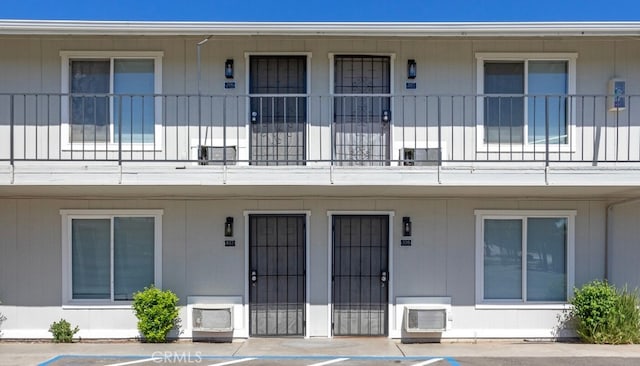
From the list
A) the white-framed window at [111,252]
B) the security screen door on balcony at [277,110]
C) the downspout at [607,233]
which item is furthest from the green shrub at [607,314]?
the white-framed window at [111,252]

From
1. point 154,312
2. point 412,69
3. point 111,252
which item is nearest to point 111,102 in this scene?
point 111,252

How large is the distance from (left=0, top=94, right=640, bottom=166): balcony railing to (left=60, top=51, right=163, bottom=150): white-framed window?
0.02 m

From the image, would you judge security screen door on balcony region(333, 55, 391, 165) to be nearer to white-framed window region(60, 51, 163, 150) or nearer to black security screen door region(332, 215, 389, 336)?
black security screen door region(332, 215, 389, 336)

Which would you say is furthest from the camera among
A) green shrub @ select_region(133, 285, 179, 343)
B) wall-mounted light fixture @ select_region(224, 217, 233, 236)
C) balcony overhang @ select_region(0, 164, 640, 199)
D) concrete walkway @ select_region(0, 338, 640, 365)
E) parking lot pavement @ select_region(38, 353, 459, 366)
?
wall-mounted light fixture @ select_region(224, 217, 233, 236)

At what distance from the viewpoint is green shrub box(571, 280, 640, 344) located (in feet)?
29.8

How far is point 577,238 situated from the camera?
970 centimetres

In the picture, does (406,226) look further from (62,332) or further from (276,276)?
(62,332)

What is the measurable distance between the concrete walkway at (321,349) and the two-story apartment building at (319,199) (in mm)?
290

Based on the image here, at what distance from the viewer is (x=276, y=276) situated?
9641mm

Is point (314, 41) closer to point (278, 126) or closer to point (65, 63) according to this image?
Answer: point (278, 126)

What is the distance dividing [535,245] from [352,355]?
149 inches

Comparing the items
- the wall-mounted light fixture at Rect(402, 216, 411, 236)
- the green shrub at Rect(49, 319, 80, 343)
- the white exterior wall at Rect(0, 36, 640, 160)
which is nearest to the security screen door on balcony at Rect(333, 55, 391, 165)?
the white exterior wall at Rect(0, 36, 640, 160)

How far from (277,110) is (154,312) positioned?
3.83m

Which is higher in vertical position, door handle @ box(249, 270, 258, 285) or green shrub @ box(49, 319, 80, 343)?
door handle @ box(249, 270, 258, 285)
